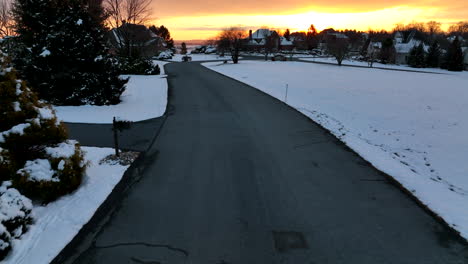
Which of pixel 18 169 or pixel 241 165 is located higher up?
pixel 18 169

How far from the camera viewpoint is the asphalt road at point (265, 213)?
484 cm

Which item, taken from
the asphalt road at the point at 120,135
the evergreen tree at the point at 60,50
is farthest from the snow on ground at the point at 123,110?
the evergreen tree at the point at 60,50

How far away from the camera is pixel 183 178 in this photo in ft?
24.8

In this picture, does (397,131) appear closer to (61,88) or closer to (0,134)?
(0,134)

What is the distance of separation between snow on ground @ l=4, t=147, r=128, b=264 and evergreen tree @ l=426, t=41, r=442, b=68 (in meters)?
61.7

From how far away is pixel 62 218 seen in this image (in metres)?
5.53

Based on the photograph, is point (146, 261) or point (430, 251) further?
point (430, 251)

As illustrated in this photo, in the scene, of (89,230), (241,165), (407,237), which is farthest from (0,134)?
(407,237)

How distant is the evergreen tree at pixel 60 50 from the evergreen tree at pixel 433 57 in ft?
191

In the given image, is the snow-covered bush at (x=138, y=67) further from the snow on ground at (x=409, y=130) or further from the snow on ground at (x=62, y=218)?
the snow on ground at (x=62, y=218)

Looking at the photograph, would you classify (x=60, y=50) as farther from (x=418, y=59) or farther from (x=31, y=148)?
(x=418, y=59)

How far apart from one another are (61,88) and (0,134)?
1048 centimetres

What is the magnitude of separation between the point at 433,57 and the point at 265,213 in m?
61.0

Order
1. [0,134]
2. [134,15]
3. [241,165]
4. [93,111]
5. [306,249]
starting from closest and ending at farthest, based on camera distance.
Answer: [306,249], [0,134], [241,165], [93,111], [134,15]
